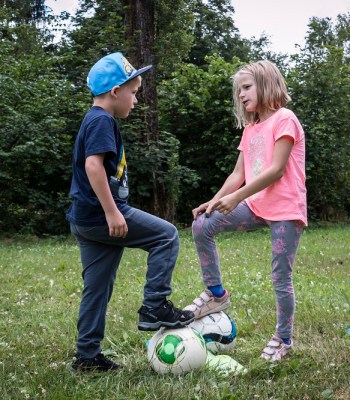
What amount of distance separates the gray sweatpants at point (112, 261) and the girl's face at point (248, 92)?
107cm

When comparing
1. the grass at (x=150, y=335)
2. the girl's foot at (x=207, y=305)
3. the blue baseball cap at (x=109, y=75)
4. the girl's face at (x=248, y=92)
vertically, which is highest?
the blue baseball cap at (x=109, y=75)

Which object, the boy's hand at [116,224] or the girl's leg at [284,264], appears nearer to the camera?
the boy's hand at [116,224]

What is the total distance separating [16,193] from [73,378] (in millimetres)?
12123

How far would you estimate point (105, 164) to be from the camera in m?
3.63

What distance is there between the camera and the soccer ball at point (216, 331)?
4211 mm

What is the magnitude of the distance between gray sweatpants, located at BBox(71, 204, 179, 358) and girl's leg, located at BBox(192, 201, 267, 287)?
0.42 meters

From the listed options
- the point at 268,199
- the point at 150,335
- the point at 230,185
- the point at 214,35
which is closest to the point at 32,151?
the point at 150,335

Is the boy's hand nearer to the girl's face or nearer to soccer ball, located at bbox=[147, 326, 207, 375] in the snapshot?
soccer ball, located at bbox=[147, 326, 207, 375]

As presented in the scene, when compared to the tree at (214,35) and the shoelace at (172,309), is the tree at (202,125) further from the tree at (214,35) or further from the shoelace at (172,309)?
the tree at (214,35)

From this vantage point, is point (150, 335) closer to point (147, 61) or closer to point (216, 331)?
point (216, 331)

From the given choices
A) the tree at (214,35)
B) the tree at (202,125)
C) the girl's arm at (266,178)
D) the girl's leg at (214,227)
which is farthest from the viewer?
the tree at (214,35)

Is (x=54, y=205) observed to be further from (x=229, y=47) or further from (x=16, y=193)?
(x=229, y=47)

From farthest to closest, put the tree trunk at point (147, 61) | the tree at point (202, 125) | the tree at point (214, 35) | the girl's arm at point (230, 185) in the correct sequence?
the tree at point (214, 35) → the tree at point (202, 125) → the tree trunk at point (147, 61) → the girl's arm at point (230, 185)

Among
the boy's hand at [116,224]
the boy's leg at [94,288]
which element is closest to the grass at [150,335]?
the boy's leg at [94,288]
